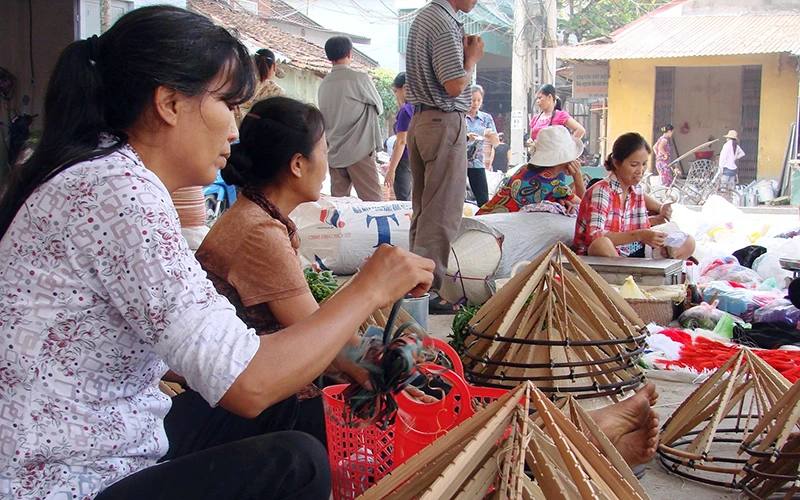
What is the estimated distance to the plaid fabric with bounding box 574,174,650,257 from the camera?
4430mm

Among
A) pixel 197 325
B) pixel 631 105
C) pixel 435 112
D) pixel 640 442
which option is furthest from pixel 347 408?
pixel 631 105

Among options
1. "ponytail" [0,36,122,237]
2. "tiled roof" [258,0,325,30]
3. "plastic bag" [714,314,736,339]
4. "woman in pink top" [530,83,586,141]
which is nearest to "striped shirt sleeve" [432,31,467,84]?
"plastic bag" [714,314,736,339]

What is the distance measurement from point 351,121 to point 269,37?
10.2 m

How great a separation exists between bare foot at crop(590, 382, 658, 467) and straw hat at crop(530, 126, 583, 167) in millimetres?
3036

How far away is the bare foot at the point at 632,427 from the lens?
1.98 metres

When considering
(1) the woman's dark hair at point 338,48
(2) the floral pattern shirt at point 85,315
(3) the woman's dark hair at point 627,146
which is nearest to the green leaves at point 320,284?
(2) the floral pattern shirt at point 85,315

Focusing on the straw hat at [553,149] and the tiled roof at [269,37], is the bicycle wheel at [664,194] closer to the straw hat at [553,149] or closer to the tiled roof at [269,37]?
the tiled roof at [269,37]

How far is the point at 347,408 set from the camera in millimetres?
1508

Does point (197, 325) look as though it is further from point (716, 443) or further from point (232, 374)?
point (716, 443)

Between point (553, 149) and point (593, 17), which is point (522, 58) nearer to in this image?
point (593, 17)

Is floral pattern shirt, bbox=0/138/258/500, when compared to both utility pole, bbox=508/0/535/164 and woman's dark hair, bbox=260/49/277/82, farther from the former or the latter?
utility pole, bbox=508/0/535/164

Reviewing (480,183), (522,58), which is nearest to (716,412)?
(480,183)

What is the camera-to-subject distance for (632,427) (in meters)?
2.01

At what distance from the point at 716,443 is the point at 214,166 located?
2168mm
